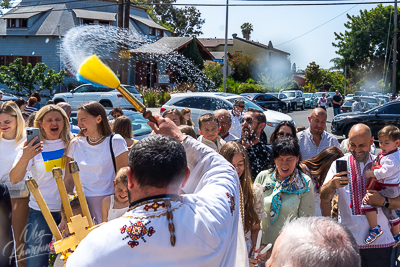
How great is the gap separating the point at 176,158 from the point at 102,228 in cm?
42

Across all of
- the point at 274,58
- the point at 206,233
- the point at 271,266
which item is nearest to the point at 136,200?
the point at 206,233

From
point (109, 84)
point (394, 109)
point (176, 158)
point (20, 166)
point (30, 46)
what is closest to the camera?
point (176, 158)

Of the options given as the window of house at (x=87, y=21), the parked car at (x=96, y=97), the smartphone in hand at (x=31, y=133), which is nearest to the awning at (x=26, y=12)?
the window of house at (x=87, y=21)

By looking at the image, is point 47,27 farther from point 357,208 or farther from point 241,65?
point 357,208

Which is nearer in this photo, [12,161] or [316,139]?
[12,161]

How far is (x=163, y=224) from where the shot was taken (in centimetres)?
163

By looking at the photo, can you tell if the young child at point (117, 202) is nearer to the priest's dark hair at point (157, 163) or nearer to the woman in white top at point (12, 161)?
the woman in white top at point (12, 161)

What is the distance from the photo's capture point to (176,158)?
1.75 meters

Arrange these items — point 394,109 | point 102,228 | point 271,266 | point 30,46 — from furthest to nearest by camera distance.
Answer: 1. point 30,46
2. point 394,109
3. point 102,228
4. point 271,266

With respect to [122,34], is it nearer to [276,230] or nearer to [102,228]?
[276,230]

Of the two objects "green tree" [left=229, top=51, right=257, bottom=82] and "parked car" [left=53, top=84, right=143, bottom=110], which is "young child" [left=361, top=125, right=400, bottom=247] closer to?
"parked car" [left=53, top=84, right=143, bottom=110]

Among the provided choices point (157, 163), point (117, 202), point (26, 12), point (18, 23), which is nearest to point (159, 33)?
point (26, 12)

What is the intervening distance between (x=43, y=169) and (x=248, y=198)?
2.17 metres

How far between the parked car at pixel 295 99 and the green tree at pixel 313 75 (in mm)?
25139
